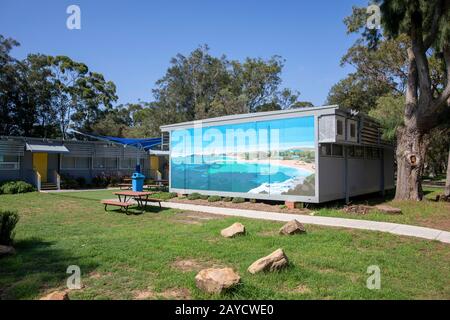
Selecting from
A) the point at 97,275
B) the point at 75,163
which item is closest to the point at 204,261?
the point at 97,275

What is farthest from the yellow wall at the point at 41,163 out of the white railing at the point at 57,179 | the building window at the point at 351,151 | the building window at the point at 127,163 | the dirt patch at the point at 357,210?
the dirt patch at the point at 357,210

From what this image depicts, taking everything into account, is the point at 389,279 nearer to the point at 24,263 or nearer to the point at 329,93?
the point at 24,263

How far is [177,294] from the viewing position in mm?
4594

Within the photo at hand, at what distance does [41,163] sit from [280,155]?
756 inches

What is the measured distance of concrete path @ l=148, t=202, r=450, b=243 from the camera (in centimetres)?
844

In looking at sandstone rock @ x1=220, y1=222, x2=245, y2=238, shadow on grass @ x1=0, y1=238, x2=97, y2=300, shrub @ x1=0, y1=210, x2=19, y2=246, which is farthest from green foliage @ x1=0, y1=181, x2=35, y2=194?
sandstone rock @ x1=220, y1=222, x2=245, y2=238

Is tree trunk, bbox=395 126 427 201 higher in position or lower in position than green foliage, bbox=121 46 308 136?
lower

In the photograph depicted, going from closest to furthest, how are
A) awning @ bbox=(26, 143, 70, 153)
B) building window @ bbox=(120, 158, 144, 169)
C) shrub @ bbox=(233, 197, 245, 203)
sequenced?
shrub @ bbox=(233, 197, 245, 203)
awning @ bbox=(26, 143, 70, 153)
building window @ bbox=(120, 158, 144, 169)

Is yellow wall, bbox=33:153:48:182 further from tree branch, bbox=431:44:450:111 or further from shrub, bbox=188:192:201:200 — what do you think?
tree branch, bbox=431:44:450:111

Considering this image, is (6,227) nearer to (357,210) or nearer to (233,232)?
(233,232)

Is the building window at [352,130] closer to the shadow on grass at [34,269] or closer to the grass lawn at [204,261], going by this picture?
the grass lawn at [204,261]

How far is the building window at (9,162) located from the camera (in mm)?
22391

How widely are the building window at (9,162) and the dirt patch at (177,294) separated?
882 inches

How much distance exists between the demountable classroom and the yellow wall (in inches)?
480
